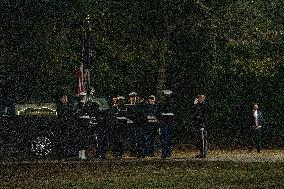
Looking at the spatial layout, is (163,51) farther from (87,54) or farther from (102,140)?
(102,140)

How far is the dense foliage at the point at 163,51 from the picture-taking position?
33.1 meters

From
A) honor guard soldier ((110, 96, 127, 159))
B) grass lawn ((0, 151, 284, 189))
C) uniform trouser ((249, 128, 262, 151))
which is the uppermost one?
honor guard soldier ((110, 96, 127, 159))

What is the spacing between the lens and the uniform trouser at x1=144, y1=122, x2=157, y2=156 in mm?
24688

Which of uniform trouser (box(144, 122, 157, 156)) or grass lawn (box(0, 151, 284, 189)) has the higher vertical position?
uniform trouser (box(144, 122, 157, 156))

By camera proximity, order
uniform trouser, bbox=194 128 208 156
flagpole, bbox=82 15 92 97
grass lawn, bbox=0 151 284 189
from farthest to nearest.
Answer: flagpole, bbox=82 15 92 97 → uniform trouser, bbox=194 128 208 156 → grass lawn, bbox=0 151 284 189

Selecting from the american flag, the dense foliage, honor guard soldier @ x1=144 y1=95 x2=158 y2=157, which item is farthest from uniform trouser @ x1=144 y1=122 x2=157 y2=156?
the dense foliage

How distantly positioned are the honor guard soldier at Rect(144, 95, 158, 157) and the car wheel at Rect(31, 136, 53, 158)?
3.19 m

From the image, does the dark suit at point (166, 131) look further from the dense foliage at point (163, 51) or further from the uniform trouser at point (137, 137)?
the dense foliage at point (163, 51)

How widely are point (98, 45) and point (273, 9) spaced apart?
778cm

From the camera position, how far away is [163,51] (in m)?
33.4

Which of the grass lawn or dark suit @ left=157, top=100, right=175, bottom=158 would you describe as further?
dark suit @ left=157, top=100, right=175, bottom=158

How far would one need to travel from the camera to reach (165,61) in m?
35.3

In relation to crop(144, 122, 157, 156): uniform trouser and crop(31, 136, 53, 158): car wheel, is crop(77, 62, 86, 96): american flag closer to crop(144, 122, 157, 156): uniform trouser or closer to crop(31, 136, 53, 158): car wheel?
crop(31, 136, 53, 158): car wheel

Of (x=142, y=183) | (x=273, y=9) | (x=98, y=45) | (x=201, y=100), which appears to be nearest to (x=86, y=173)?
A: (x=142, y=183)
